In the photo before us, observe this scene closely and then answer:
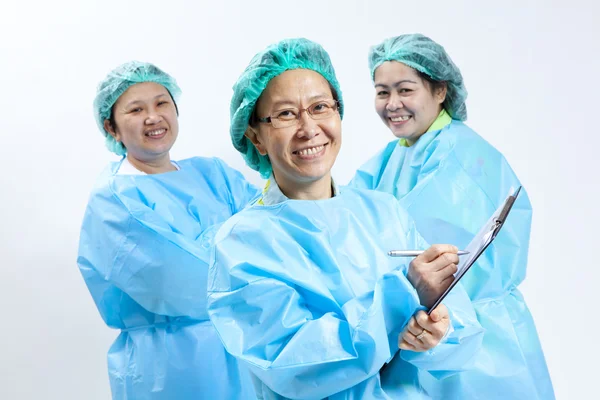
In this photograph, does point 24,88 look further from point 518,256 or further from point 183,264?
point 518,256

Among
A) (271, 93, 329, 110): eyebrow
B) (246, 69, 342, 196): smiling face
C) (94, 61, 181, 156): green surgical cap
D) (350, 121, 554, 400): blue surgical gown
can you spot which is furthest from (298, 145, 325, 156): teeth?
(94, 61, 181, 156): green surgical cap

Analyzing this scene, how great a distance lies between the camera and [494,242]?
2314mm

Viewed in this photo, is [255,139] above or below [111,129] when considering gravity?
below

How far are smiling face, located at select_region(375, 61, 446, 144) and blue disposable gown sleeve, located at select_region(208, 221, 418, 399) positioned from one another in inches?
40.2

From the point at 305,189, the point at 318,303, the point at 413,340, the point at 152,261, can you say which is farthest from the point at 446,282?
the point at 152,261

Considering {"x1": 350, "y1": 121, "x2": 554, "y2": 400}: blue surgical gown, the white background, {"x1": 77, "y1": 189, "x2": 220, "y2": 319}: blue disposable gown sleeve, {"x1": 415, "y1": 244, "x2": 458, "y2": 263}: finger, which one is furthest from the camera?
the white background

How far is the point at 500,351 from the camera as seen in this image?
2230 mm

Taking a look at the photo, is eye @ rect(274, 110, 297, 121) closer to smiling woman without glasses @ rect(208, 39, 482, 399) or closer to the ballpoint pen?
smiling woman without glasses @ rect(208, 39, 482, 399)

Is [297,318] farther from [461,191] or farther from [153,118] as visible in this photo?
[153,118]

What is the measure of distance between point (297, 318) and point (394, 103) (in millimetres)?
1153

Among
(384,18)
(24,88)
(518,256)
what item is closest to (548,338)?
(518,256)

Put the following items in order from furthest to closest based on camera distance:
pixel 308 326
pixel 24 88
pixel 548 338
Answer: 1. pixel 548 338
2. pixel 24 88
3. pixel 308 326

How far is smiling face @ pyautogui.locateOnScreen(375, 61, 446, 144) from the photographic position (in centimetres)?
249

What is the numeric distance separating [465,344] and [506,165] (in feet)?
3.13
